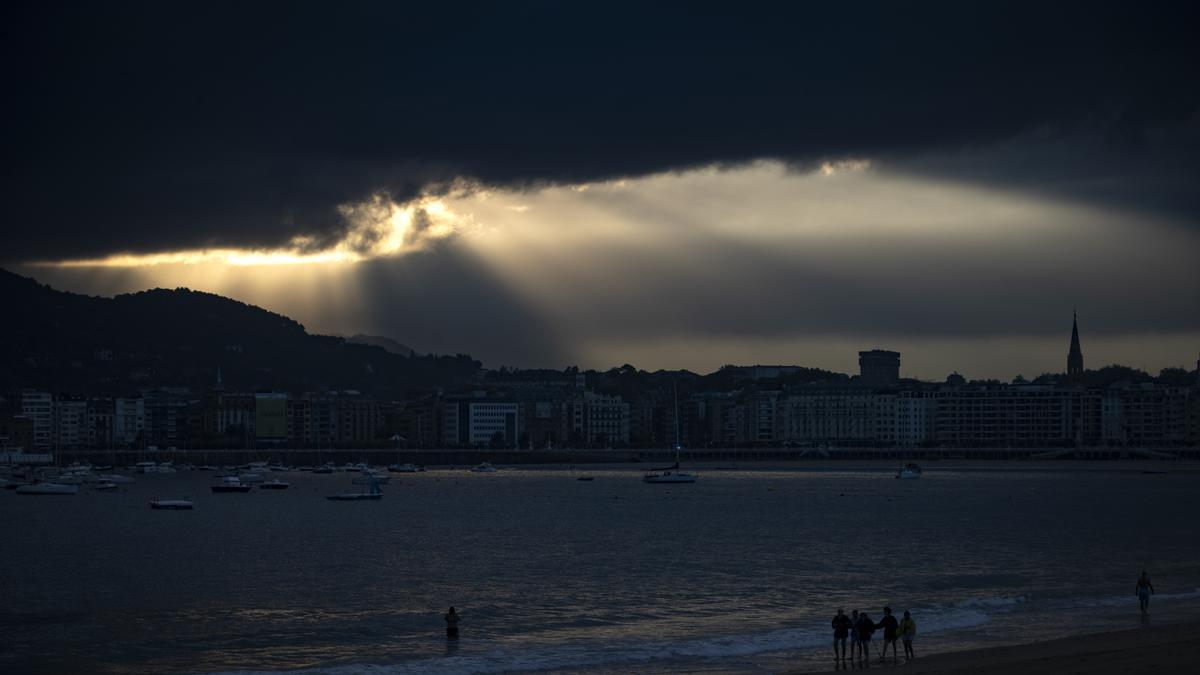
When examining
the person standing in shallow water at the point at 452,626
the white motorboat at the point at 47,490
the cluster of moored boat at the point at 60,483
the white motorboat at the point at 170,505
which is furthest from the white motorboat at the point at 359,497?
the person standing in shallow water at the point at 452,626

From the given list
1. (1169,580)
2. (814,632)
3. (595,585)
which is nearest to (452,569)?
(595,585)

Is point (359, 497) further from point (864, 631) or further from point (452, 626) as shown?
point (864, 631)

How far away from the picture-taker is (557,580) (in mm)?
60375

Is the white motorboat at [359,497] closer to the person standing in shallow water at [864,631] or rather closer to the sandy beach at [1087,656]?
the sandy beach at [1087,656]

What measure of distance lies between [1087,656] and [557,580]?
2837cm

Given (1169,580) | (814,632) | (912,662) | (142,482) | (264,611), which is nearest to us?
(912,662)

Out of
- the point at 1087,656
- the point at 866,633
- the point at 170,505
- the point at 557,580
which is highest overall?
the point at 866,633

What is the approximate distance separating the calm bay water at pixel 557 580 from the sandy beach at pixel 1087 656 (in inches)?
103

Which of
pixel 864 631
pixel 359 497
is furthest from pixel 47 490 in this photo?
pixel 864 631

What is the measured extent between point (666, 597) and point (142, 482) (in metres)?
137

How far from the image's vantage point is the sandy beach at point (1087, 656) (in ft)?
109

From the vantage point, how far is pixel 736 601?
172ft

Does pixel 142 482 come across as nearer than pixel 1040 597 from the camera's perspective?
No

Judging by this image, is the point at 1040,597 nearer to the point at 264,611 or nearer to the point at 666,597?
the point at 666,597
